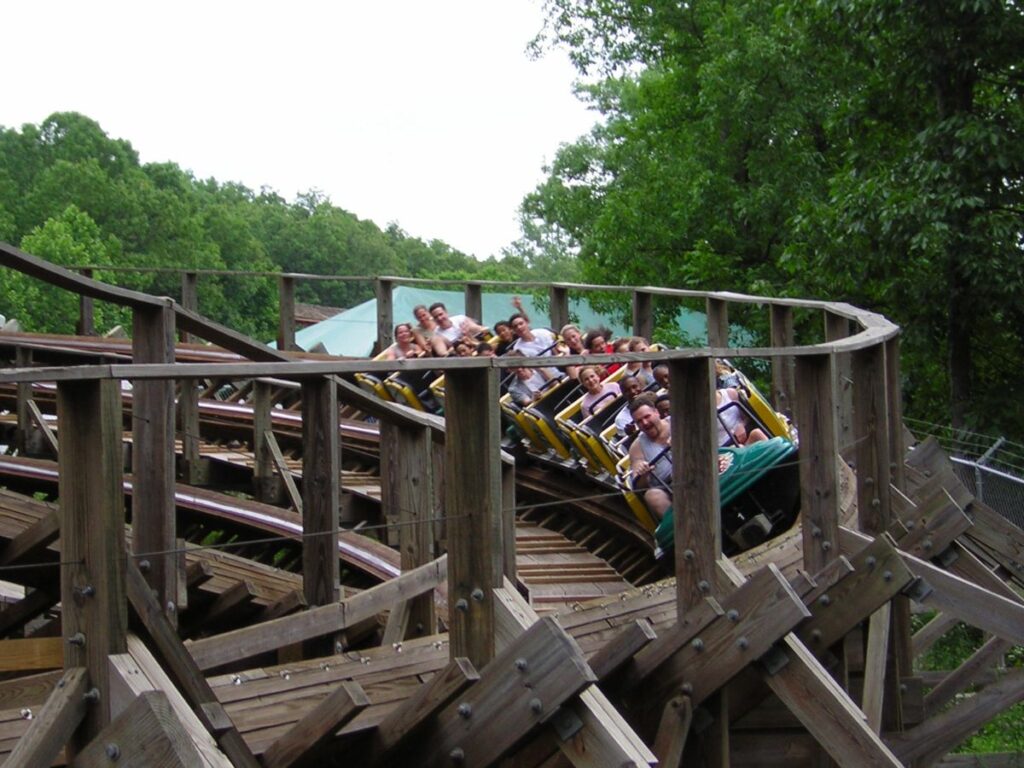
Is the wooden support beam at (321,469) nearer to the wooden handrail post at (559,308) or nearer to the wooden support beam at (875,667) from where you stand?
the wooden support beam at (875,667)

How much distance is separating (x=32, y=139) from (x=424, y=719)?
59.7 meters

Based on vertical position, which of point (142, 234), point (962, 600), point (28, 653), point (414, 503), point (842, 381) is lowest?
point (962, 600)

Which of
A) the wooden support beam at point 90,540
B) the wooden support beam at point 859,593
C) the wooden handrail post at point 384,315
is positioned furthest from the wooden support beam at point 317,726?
the wooden handrail post at point 384,315

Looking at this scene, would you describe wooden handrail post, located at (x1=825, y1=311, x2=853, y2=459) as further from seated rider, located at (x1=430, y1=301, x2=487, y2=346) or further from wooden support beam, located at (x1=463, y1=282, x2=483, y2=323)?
wooden support beam, located at (x1=463, y1=282, x2=483, y2=323)

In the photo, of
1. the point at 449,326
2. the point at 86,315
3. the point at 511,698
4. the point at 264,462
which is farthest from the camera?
the point at 86,315

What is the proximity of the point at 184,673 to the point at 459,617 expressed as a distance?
71cm

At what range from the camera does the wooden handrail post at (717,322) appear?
1011cm

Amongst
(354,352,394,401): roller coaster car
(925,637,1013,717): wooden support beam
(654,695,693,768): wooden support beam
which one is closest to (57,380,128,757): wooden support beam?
(654,695,693,768): wooden support beam

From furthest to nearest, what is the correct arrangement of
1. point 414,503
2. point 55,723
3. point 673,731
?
point 414,503 < point 673,731 < point 55,723

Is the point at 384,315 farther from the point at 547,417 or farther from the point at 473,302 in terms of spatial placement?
the point at 547,417

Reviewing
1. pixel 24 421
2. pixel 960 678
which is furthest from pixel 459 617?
pixel 24 421

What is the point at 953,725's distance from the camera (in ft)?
24.0

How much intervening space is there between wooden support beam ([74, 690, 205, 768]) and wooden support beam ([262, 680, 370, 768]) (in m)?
0.63

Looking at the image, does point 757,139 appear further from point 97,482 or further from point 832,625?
point 97,482
